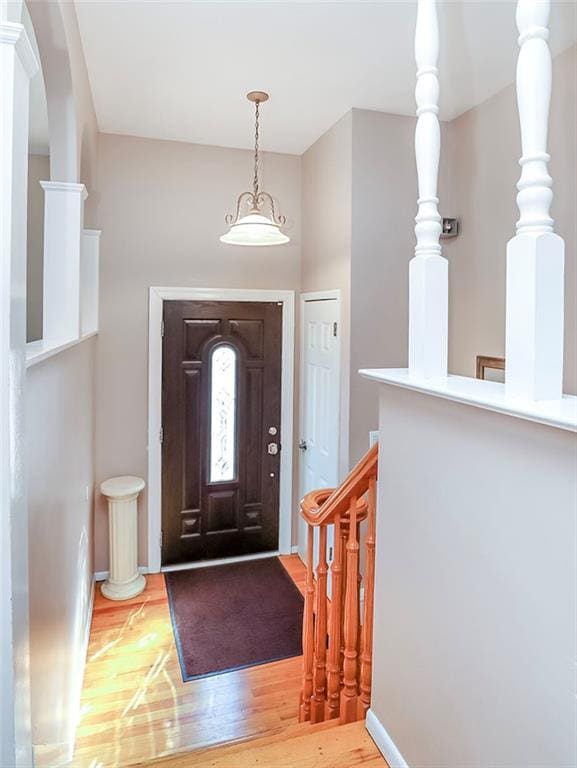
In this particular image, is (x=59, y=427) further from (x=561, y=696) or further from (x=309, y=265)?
(x=309, y=265)

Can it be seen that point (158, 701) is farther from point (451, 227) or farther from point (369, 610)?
point (451, 227)

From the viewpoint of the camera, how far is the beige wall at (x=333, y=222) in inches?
132

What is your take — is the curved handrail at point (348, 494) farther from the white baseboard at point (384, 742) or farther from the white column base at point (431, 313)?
the white baseboard at point (384, 742)

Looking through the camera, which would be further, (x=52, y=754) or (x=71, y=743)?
(x=71, y=743)

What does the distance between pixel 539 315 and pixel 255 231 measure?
2.07 metres

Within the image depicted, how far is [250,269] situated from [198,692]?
9.32ft

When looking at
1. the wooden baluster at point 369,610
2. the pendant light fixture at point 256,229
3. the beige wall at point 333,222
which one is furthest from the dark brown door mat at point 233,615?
the pendant light fixture at point 256,229

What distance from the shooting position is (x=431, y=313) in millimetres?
1392

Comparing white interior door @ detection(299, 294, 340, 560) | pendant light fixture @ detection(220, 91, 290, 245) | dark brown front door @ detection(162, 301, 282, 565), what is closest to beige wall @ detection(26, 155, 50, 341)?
dark brown front door @ detection(162, 301, 282, 565)

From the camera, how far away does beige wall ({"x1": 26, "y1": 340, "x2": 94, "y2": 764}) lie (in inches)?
58.9

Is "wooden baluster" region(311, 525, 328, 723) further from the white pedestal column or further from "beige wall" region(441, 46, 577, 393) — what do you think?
the white pedestal column

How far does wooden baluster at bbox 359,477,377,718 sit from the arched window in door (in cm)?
231

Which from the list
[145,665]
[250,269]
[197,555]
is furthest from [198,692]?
[250,269]

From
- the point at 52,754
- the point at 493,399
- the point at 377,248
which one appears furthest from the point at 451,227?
the point at 52,754
